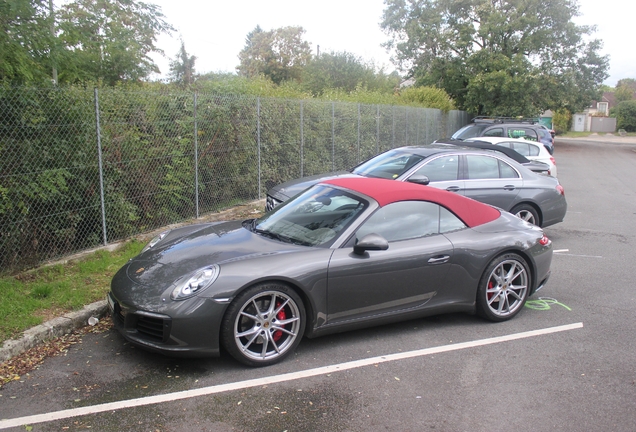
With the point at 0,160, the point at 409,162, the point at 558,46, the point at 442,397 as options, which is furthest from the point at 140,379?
the point at 558,46

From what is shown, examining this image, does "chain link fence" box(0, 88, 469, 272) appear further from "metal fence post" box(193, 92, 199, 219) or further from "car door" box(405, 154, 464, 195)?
"car door" box(405, 154, 464, 195)

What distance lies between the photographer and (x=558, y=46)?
33938mm

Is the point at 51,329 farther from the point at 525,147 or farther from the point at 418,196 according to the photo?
the point at 525,147

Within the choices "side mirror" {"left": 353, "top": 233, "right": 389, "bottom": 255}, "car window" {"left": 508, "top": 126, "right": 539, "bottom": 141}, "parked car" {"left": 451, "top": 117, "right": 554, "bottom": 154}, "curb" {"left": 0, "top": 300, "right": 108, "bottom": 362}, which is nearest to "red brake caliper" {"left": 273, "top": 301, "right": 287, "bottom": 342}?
"side mirror" {"left": 353, "top": 233, "right": 389, "bottom": 255}

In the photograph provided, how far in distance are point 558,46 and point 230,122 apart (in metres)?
29.7

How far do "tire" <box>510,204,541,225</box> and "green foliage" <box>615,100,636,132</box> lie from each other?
7857 centimetres

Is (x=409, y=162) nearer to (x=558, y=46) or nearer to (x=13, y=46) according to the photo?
(x=13, y=46)

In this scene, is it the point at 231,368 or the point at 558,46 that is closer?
the point at 231,368

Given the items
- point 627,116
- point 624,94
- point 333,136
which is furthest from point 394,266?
point 624,94

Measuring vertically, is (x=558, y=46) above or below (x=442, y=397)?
above

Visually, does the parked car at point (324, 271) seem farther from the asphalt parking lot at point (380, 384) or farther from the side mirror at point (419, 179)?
the side mirror at point (419, 179)

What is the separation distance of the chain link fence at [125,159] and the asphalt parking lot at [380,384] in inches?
95.1

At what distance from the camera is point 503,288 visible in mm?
5660

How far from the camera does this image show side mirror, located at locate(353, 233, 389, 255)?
187 inches
